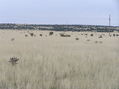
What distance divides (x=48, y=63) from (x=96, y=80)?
9.87ft

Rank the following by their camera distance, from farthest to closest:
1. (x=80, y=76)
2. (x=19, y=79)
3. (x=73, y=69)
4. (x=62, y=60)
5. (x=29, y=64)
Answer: (x=62, y=60), (x=29, y=64), (x=73, y=69), (x=80, y=76), (x=19, y=79)

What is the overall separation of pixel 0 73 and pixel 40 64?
2.25m

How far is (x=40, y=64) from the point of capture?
38.9 feet

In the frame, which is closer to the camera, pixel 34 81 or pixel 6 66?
pixel 34 81

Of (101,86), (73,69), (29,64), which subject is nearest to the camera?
(101,86)

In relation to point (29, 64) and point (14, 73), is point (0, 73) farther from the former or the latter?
point (29, 64)

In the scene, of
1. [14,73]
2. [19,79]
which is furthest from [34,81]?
[14,73]

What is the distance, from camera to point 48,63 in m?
11.9

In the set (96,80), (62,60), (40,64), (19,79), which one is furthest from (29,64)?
(96,80)

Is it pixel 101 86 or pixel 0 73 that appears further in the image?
pixel 0 73

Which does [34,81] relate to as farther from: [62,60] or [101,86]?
[62,60]

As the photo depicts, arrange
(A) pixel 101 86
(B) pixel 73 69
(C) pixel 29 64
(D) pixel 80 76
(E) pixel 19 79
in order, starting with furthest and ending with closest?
(C) pixel 29 64
(B) pixel 73 69
(D) pixel 80 76
(E) pixel 19 79
(A) pixel 101 86

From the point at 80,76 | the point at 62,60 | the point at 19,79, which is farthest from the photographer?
the point at 62,60

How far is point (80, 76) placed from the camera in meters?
9.88
